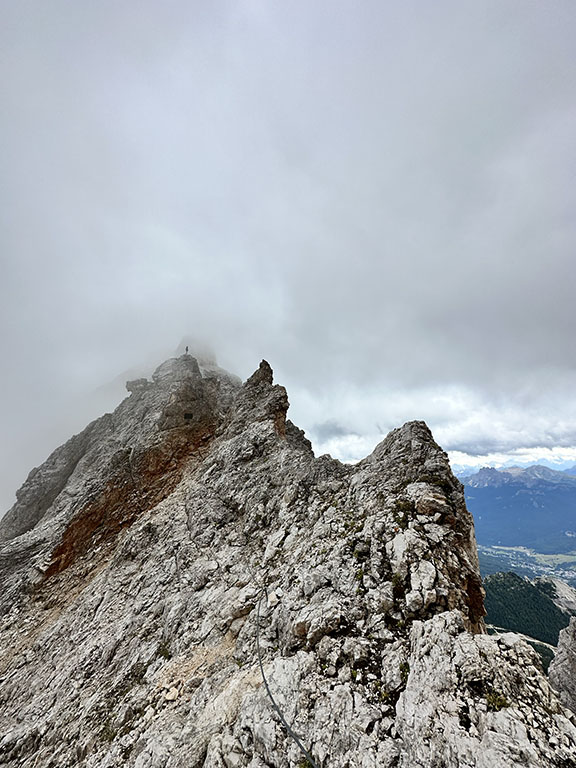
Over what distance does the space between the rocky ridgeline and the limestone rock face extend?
43.1m

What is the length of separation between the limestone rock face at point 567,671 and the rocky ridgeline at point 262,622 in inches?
1696

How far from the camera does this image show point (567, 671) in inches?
1549

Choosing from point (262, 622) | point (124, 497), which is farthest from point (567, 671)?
point (124, 497)

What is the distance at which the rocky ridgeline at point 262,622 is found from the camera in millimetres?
9266

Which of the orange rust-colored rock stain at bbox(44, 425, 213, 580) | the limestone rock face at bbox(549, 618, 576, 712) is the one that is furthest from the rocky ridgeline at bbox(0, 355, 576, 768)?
the limestone rock face at bbox(549, 618, 576, 712)

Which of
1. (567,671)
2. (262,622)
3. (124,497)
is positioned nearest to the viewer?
(262,622)

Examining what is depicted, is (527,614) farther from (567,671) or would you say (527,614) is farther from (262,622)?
(262,622)

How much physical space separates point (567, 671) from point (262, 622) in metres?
49.1

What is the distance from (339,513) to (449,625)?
7.89 m

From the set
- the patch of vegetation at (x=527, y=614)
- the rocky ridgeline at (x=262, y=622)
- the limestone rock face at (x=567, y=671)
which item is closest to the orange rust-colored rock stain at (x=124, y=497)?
the rocky ridgeline at (x=262, y=622)

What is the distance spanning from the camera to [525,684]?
348 inches

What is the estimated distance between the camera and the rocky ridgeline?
927 centimetres

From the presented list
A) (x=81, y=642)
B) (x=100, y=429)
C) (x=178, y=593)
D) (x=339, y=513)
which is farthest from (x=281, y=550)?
(x=100, y=429)

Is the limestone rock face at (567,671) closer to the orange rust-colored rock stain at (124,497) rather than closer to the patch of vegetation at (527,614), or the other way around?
the orange rust-colored rock stain at (124,497)
